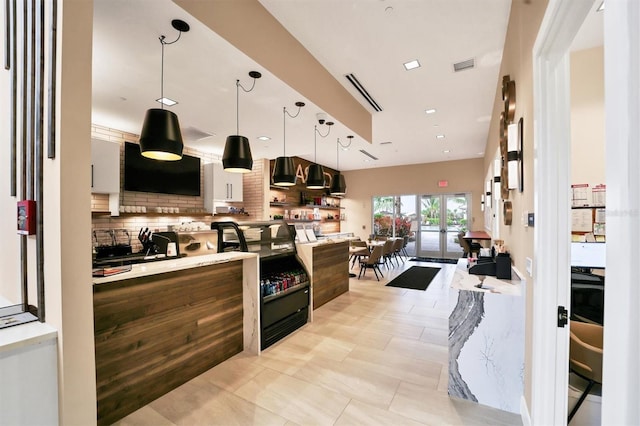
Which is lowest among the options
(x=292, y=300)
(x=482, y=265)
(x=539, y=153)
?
(x=292, y=300)

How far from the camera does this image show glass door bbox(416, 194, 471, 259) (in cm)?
974

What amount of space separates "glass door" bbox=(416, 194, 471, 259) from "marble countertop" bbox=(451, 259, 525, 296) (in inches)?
303

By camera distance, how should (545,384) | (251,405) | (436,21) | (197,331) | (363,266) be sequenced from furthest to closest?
(363,266) < (436,21) < (197,331) < (251,405) < (545,384)

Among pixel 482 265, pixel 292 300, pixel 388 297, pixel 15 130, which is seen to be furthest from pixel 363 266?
pixel 15 130

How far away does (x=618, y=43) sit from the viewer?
23.5 inches

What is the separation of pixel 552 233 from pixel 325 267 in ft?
10.9

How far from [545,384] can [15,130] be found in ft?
11.2

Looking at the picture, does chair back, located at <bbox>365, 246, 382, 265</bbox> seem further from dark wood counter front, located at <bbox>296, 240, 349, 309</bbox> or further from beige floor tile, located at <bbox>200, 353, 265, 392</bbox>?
beige floor tile, located at <bbox>200, 353, 265, 392</bbox>

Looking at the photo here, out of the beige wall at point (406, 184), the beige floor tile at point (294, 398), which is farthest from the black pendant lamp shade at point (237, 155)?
the beige wall at point (406, 184)

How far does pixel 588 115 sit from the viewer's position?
10.1ft

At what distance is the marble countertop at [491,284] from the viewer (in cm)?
217

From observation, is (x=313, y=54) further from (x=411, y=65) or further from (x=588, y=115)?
(x=588, y=115)

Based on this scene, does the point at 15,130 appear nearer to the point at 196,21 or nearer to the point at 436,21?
the point at 196,21

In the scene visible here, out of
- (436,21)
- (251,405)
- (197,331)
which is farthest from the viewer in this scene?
(436,21)
